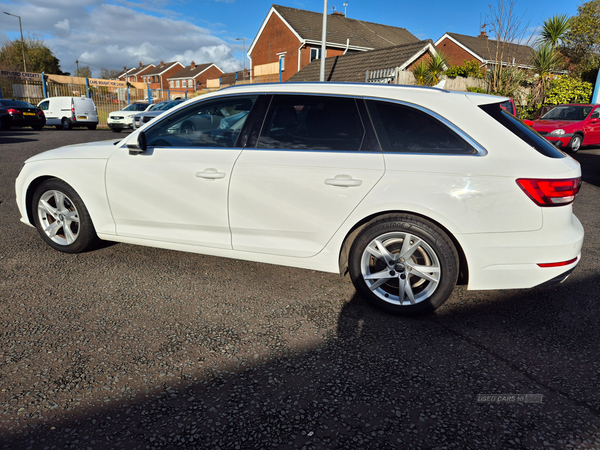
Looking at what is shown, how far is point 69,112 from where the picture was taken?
2173 cm

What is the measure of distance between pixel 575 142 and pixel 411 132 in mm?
13887

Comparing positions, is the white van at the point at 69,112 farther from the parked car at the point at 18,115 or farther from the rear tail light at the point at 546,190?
the rear tail light at the point at 546,190

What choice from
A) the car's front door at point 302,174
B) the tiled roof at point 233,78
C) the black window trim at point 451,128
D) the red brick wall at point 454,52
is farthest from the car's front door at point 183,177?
the red brick wall at point 454,52

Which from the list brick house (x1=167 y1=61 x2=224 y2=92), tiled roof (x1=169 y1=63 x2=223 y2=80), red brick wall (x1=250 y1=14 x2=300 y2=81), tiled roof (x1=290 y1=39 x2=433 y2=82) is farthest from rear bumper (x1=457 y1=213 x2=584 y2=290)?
tiled roof (x1=169 y1=63 x2=223 y2=80)

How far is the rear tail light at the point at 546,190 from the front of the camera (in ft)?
9.05

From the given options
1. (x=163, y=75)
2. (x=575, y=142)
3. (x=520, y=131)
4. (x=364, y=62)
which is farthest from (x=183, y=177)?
(x=163, y=75)

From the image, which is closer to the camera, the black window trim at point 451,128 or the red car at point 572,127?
the black window trim at point 451,128

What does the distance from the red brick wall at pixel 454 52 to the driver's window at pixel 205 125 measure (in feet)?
129

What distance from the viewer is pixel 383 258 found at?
10.3ft

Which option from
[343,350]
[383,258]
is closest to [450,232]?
[383,258]

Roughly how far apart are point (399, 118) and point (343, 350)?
170 cm

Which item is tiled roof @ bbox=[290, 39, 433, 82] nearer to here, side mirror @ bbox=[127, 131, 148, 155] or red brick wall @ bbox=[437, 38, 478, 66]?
red brick wall @ bbox=[437, 38, 478, 66]

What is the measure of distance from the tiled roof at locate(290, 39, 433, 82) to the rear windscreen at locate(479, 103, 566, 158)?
22165mm

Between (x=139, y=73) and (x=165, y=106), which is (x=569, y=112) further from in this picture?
(x=139, y=73)
